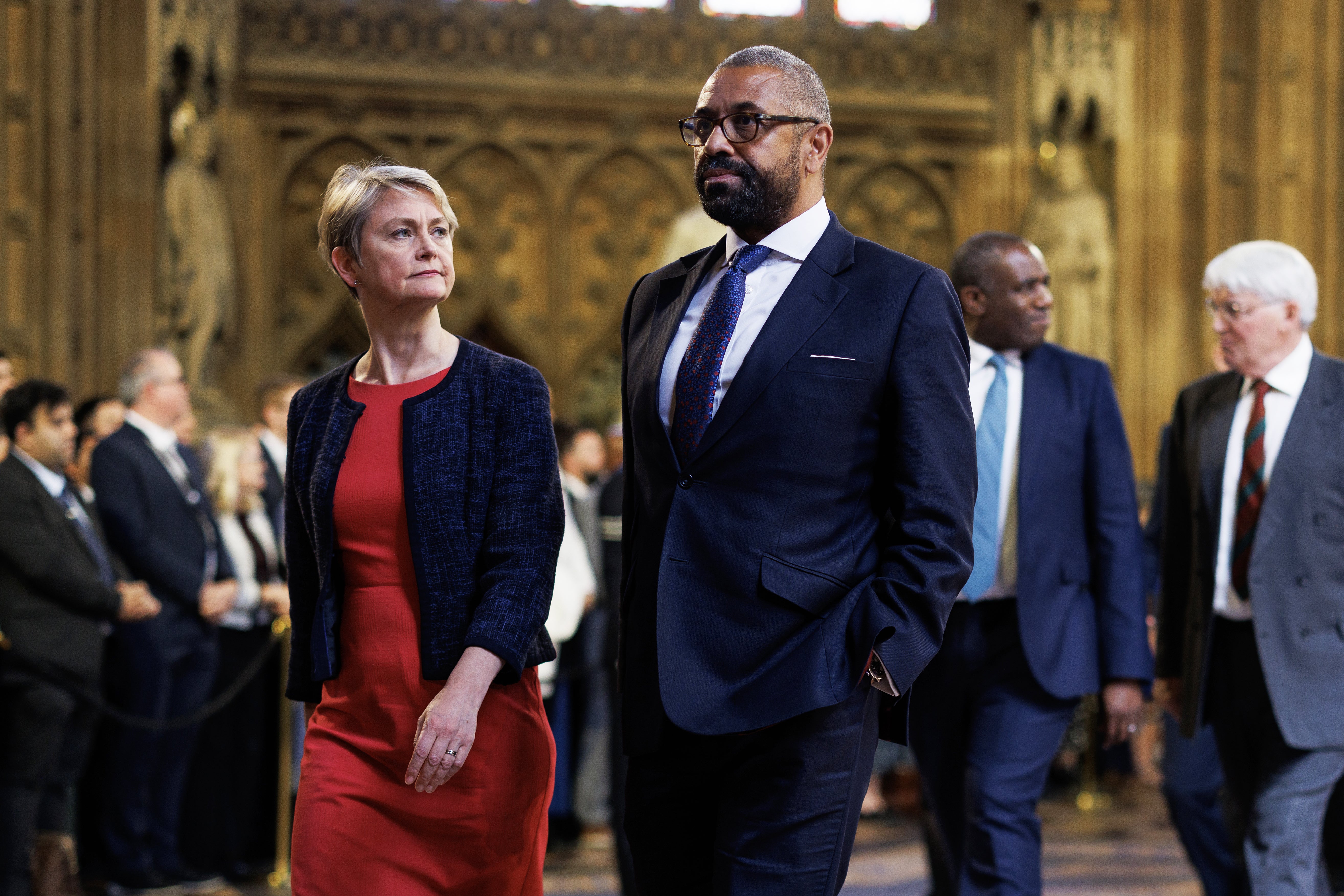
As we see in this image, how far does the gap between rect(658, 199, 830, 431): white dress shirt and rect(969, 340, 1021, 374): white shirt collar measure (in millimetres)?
1540

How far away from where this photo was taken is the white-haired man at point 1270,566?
357 centimetres

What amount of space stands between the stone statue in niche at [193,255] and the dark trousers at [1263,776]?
24.0 feet

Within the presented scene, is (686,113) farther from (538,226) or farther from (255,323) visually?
(255,323)

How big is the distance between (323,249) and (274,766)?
4397 mm

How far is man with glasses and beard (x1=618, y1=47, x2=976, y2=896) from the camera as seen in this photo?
2.29 m

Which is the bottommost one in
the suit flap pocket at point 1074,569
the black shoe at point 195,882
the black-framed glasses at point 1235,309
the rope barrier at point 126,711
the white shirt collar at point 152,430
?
the black shoe at point 195,882

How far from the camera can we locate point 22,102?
809 centimetres

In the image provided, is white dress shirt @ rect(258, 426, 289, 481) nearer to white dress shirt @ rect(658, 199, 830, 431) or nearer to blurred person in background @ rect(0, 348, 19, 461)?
blurred person in background @ rect(0, 348, 19, 461)

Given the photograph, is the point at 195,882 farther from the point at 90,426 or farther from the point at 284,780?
the point at 90,426

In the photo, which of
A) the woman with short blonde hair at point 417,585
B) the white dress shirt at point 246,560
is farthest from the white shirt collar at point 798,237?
the white dress shirt at point 246,560

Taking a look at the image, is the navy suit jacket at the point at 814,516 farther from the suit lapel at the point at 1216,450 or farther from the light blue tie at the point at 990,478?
the suit lapel at the point at 1216,450

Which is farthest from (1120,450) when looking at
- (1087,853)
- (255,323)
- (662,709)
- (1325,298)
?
(255,323)

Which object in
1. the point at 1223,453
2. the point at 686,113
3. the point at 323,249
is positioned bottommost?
the point at 1223,453

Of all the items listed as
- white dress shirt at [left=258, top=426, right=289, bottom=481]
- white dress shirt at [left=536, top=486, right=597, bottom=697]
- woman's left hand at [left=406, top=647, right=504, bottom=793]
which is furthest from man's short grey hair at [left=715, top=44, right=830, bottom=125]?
white dress shirt at [left=258, top=426, right=289, bottom=481]
